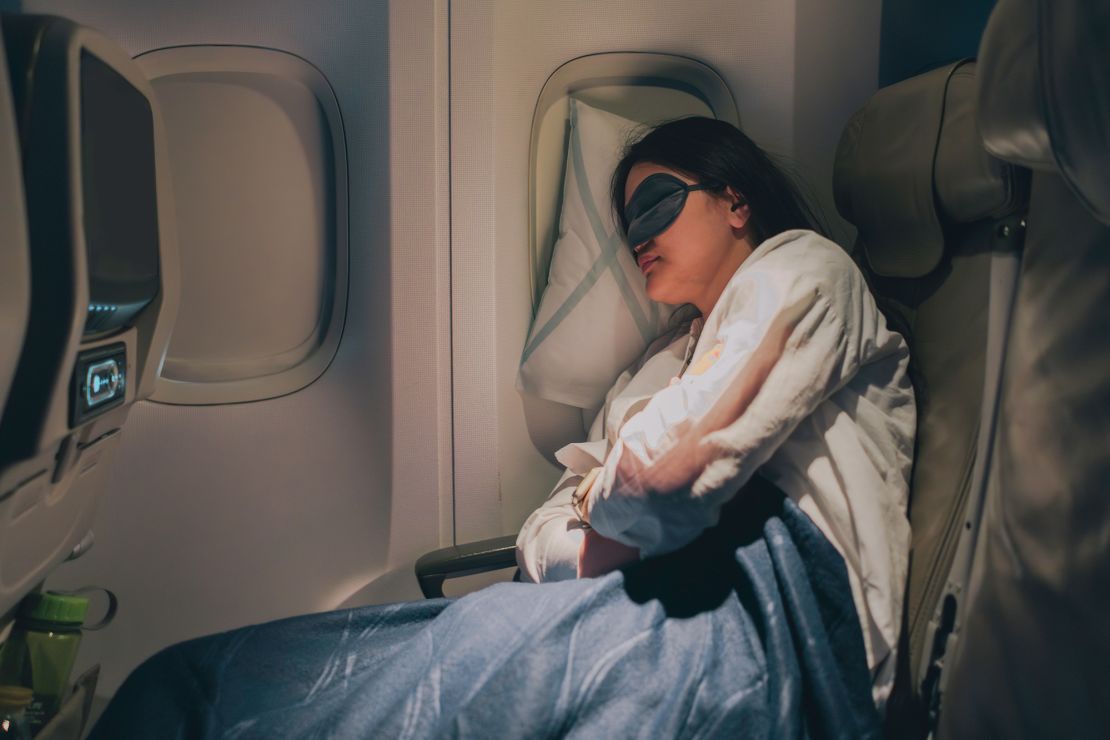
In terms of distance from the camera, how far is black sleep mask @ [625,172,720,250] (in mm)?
1323

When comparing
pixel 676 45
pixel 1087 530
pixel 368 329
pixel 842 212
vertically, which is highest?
pixel 676 45

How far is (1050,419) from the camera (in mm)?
658

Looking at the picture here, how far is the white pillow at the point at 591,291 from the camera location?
5.00ft

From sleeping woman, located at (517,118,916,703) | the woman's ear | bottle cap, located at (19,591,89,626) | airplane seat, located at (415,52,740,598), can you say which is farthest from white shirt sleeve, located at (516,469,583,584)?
bottle cap, located at (19,591,89,626)

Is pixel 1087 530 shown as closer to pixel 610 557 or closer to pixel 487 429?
pixel 610 557

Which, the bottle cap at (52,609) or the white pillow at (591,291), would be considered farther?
the white pillow at (591,291)

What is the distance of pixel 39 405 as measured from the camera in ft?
2.54

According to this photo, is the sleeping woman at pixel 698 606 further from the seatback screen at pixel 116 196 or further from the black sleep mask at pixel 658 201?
the seatback screen at pixel 116 196

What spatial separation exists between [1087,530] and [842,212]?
78 centimetres

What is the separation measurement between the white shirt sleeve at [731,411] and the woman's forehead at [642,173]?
1.28 feet

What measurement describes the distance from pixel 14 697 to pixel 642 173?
1.30 metres

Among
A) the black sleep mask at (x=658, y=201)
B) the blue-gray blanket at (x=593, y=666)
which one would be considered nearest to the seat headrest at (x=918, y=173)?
the black sleep mask at (x=658, y=201)

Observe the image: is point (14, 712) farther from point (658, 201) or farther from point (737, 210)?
point (737, 210)

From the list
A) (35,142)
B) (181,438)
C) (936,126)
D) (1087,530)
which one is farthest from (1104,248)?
(181,438)
